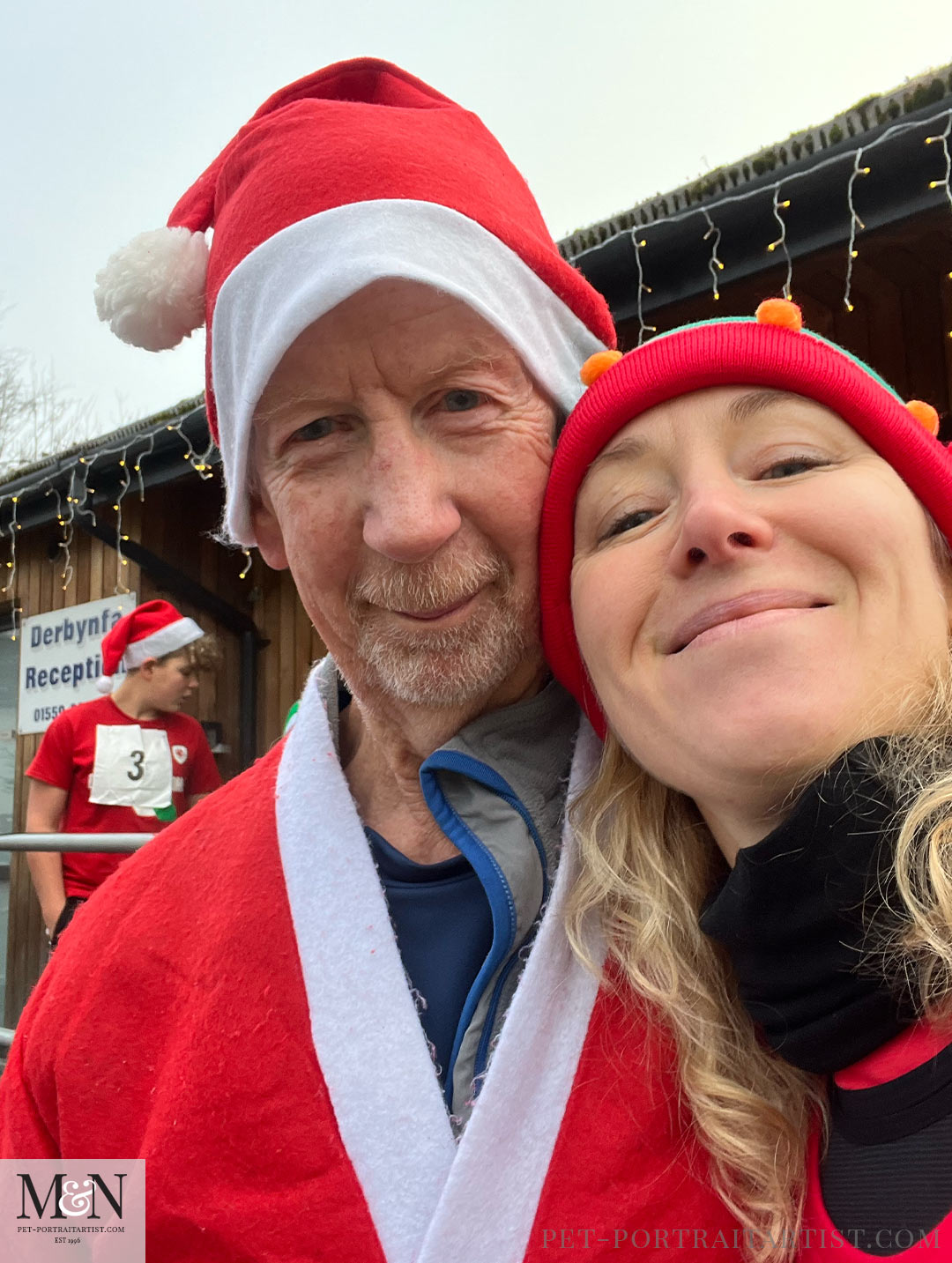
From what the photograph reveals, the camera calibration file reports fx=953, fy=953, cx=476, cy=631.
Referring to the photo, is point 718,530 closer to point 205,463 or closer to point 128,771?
point 128,771

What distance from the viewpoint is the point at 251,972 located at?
121 centimetres

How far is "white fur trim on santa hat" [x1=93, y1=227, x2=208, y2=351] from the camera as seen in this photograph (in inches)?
58.9

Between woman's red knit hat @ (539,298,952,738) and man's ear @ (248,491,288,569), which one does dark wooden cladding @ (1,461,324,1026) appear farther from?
woman's red knit hat @ (539,298,952,738)


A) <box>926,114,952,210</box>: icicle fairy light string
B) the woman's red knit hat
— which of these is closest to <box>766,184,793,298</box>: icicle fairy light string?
<box>926,114,952,210</box>: icicle fairy light string

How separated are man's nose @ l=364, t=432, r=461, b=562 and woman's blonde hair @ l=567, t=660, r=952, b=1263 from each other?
1.15ft

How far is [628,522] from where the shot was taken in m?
1.14

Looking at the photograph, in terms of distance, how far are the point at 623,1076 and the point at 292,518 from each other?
2.69 feet

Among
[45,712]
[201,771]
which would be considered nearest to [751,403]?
[201,771]

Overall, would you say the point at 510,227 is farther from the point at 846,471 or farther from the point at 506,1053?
the point at 506,1053

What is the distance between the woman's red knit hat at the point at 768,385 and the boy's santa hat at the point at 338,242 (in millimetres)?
187

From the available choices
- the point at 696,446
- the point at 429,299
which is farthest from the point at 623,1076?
the point at 429,299

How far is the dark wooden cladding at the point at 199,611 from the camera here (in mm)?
4891

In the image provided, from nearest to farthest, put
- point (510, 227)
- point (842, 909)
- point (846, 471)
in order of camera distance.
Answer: point (842, 909) < point (846, 471) < point (510, 227)

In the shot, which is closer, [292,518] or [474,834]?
[474,834]
